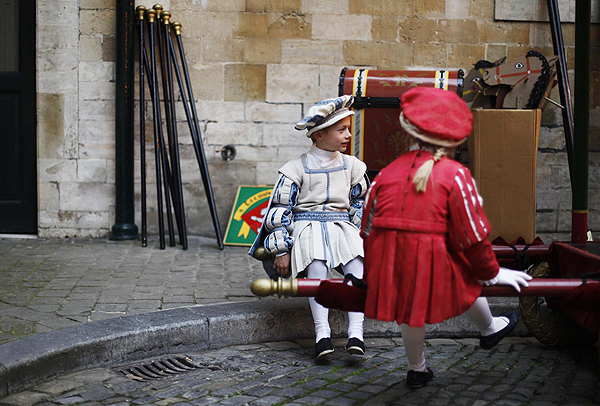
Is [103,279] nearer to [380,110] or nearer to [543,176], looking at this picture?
[380,110]

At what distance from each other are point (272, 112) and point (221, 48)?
744mm

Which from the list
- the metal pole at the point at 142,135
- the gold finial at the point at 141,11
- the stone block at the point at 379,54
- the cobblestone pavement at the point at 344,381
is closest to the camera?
the cobblestone pavement at the point at 344,381

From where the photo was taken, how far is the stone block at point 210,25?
628 centimetres

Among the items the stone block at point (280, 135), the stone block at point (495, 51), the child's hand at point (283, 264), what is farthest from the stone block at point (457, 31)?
the child's hand at point (283, 264)

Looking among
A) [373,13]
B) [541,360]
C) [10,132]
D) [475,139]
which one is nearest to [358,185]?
[541,360]

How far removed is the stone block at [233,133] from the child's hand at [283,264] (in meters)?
3.02

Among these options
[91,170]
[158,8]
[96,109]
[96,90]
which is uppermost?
[158,8]

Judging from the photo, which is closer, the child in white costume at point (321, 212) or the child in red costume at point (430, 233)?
the child in red costume at point (430, 233)

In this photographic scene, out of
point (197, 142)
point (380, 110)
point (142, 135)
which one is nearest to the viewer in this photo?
point (380, 110)

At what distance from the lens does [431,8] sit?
639 cm

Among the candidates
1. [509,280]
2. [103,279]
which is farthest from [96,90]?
[509,280]

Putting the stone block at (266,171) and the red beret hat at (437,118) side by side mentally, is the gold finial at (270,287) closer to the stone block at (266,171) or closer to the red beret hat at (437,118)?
the red beret hat at (437,118)

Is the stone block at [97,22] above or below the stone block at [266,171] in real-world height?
above

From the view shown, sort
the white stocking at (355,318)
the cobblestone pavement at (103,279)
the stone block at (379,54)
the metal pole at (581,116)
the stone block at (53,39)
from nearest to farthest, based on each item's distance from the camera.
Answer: the white stocking at (355,318) < the cobblestone pavement at (103,279) < the metal pole at (581,116) < the stone block at (53,39) < the stone block at (379,54)
